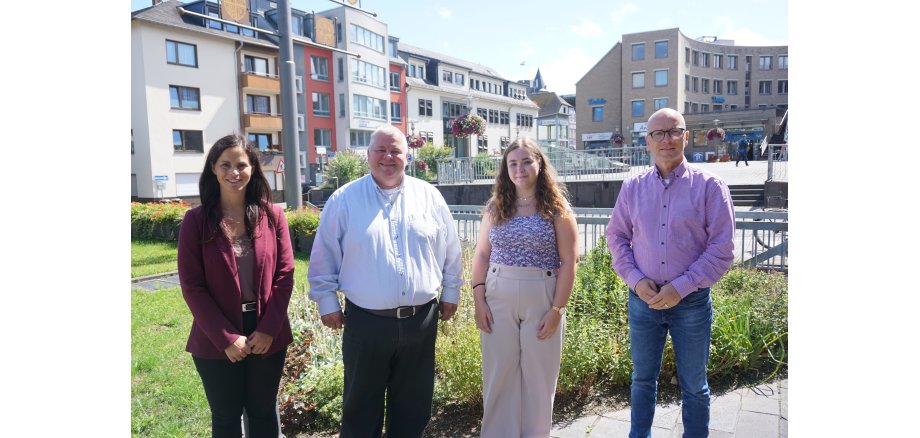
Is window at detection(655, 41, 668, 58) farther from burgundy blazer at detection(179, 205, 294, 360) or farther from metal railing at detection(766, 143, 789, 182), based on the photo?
burgundy blazer at detection(179, 205, 294, 360)

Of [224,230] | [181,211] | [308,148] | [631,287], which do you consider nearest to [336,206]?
[224,230]

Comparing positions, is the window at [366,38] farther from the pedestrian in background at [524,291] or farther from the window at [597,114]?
the pedestrian in background at [524,291]

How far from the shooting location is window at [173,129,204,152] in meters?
34.4

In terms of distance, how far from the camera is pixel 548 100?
88.4 m

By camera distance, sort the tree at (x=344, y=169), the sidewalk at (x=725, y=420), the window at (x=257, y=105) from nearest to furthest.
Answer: the sidewalk at (x=725, y=420)
the tree at (x=344, y=169)
the window at (x=257, y=105)

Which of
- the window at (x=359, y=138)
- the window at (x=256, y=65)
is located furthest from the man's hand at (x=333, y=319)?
the window at (x=359, y=138)

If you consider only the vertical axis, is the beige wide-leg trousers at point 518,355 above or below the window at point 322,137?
below

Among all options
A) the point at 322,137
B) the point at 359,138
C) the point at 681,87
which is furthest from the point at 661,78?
the point at 322,137

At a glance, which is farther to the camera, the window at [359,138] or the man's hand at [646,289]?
the window at [359,138]

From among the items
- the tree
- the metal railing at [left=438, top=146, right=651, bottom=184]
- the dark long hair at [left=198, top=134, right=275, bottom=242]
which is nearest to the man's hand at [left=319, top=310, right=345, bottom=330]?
the dark long hair at [left=198, top=134, right=275, bottom=242]

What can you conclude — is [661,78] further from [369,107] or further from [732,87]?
[369,107]

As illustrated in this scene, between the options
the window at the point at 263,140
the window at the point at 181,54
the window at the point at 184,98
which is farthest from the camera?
the window at the point at 263,140

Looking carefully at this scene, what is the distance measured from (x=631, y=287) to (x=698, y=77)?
6703 cm

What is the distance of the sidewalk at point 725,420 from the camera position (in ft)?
12.0
